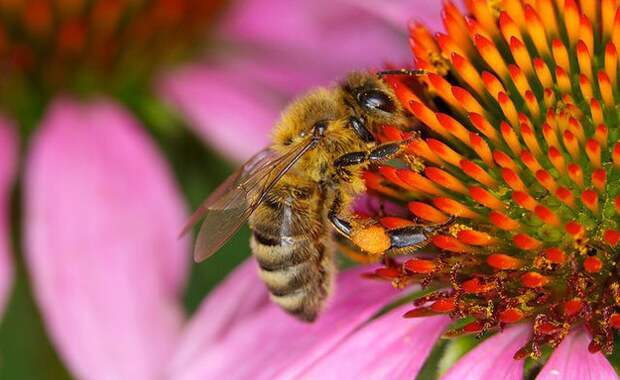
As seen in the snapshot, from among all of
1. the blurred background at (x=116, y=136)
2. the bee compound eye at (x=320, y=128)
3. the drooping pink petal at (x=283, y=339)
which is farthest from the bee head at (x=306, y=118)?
the blurred background at (x=116, y=136)

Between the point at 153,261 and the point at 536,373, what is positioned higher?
the point at 536,373

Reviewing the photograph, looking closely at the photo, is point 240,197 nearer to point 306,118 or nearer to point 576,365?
point 306,118

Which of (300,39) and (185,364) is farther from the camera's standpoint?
A: (300,39)

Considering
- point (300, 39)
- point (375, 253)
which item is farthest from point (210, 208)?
point (300, 39)

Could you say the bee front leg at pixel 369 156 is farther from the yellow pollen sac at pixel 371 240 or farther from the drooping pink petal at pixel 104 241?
the drooping pink petal at pixel 104 241

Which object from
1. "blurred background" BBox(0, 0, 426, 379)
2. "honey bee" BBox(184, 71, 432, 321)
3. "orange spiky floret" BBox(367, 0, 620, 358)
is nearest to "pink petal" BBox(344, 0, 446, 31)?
"blurred background" BBox(0, 0, 426, 379)

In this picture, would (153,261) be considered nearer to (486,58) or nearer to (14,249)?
(14,249)

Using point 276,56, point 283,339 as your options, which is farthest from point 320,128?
point 276,56
